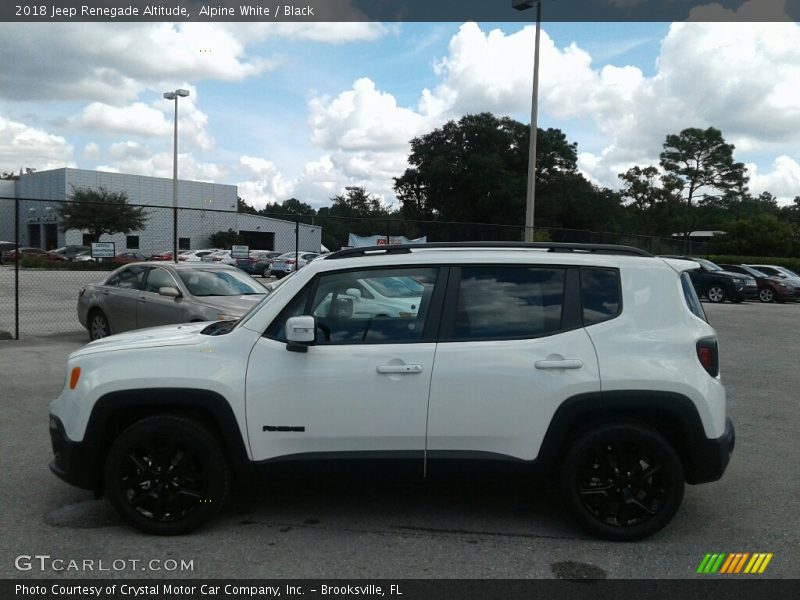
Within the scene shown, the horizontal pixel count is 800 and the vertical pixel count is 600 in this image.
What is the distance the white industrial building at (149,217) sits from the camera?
24.3m

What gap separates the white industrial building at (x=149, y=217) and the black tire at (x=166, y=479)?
17.0m

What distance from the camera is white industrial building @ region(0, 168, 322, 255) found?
Result: 79.8 feet

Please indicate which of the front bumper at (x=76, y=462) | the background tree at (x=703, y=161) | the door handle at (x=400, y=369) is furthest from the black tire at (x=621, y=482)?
the background tree at (x=703, y=161)

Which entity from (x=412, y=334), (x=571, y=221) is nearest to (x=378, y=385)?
(x=412, y=334)

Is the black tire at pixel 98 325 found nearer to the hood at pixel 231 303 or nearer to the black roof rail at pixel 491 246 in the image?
the hood at pixel 231 303

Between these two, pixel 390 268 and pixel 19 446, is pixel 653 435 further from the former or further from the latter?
pixel 19 446

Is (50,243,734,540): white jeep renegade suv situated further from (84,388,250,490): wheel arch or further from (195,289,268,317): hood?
(195,289,268,317): hood

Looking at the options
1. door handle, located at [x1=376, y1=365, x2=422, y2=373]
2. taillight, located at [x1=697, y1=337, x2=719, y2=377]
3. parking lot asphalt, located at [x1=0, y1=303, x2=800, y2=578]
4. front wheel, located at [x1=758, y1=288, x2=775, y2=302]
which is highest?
taillight, located at [x1=697, y1=337, x2=719, y2=377]

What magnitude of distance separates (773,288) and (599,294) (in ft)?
83.7

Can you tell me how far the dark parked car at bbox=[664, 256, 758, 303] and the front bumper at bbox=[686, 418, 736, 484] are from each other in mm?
21800

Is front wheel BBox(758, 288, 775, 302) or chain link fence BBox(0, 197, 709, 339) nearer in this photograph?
chain link fence BBox(0, 197, 709, 339)

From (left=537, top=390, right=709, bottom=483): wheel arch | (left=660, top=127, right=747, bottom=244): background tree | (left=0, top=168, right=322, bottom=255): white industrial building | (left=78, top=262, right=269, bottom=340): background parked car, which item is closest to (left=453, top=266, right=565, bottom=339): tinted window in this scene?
(left=537, top=390, right=709, bottom=483): wheel arch

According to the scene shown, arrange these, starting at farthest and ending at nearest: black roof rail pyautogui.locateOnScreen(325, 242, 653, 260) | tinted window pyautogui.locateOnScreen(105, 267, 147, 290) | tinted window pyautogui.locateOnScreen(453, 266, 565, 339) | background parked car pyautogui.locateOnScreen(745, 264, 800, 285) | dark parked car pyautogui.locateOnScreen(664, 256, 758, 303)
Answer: background parked car pyautogui.locateOnScreen(745, 264, 800, 285) < dark parked car pyautogui.locateOnScreen(664, 256, 758, 303) < tinted window pyautogui.locateOnScreen(105, 267, 147, 290) < black roof rail pyautogui.locateOnScreen(325, 242, 653, 260) < tinted window pyautogui.locateOnScreen(453, 266, 565, 339)

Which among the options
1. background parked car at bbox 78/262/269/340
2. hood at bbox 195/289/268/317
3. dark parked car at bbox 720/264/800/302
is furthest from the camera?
dark parked car at bbox 720/264/800/302
